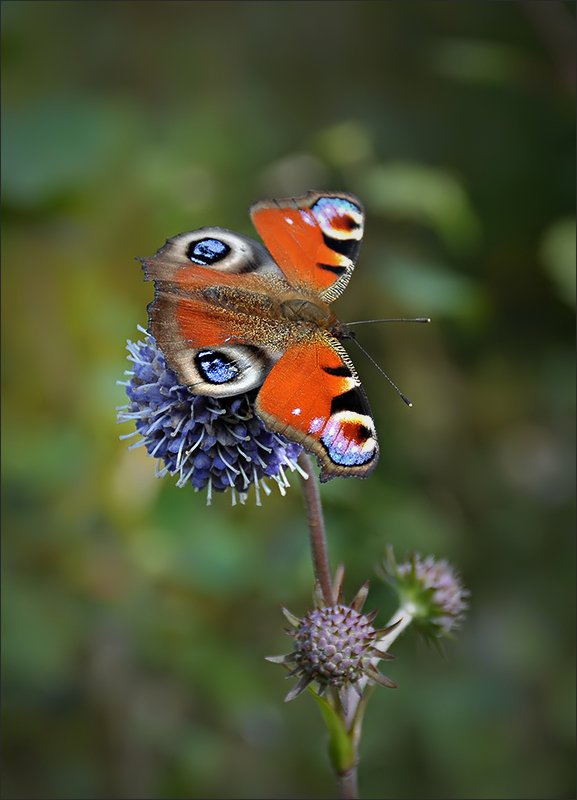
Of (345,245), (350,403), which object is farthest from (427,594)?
(345,245)

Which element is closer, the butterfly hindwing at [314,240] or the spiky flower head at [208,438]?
the spiky flower head at [208,438]

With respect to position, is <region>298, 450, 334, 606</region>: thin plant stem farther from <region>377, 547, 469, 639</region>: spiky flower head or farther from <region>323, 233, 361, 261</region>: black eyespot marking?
<region>323, 233, 361, 261</region>: black eyespot marking

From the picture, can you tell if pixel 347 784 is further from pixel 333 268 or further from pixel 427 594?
pixel 333 268

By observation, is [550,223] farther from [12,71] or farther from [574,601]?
[12,71]

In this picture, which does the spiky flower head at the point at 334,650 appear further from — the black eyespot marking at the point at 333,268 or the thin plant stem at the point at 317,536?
the black eyespot marking at the point at 333,268

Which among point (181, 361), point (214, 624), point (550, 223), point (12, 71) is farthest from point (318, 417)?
point (12, 71)

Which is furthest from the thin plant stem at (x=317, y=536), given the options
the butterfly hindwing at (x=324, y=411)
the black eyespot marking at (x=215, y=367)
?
the black eyespot marking at (x=215, y=367)
